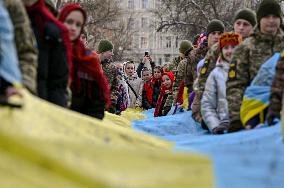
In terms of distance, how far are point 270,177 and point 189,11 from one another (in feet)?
118

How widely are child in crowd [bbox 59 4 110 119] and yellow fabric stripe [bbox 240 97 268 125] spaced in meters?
1.29

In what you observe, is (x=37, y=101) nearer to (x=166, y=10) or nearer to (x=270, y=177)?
(x=270, y=177)

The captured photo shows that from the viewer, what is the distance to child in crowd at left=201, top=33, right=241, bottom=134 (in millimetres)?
8266

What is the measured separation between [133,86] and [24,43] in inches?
611

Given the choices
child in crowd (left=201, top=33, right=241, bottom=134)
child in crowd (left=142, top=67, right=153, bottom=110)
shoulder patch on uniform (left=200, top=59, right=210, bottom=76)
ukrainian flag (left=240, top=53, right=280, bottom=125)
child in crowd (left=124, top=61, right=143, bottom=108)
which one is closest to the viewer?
ukrainian flag (left=240, top=53, right=280, bottom=125)

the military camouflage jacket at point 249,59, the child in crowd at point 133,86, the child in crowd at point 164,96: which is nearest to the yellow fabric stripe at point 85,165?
the military camouflage jacket at point 249,59

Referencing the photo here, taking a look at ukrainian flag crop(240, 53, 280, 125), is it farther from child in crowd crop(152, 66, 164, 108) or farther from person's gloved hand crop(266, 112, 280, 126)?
child in crowd crop(152, 66, 164, 108)

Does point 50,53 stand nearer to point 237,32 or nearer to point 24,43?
point 24,43

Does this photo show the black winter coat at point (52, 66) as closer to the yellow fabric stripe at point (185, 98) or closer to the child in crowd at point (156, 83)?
the yellow fabric stripe at point (185, 98)

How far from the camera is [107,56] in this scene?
46.2 feet

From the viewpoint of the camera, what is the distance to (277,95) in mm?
6445

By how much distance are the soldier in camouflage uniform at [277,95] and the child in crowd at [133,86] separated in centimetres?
1291

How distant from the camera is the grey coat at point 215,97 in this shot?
27.2 feet

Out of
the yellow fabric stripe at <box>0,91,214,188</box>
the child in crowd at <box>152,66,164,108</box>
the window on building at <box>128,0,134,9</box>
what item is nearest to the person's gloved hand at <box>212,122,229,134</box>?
the yellow fabric stripe at <box>0,91,214,188</box>
